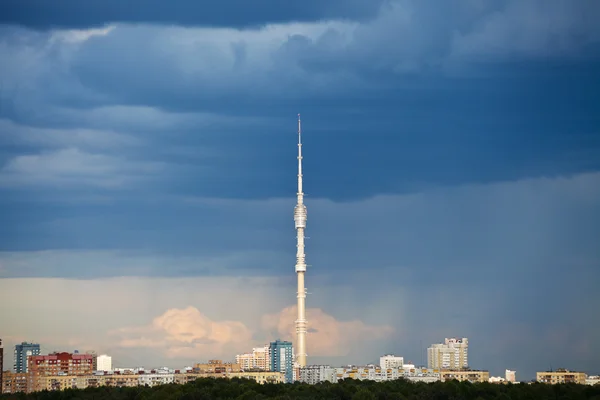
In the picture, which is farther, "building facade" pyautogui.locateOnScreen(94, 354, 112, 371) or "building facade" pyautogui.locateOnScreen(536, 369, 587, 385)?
"building facade" pyautogui.locateOnScreen(94, 354, 112, 371)

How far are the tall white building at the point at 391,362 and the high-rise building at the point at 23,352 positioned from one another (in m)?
48.8

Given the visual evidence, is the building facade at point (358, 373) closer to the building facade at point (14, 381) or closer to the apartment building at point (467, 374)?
the apartment building at point (467, 374)

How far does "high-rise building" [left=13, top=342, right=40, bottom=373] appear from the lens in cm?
16452

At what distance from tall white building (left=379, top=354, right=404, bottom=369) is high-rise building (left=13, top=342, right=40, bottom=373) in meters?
48.8

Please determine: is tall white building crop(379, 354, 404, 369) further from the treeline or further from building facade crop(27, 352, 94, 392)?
the treeline

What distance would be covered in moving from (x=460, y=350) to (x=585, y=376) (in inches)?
1802

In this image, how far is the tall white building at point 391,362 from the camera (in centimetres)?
16418

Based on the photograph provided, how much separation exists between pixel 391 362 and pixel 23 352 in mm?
52269

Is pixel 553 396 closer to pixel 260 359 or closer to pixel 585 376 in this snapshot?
pixel 585 376

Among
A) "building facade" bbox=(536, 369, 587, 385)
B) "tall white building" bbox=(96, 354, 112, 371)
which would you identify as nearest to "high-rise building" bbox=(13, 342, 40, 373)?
"tall white building" bbox=(96, 354, 112, 371)

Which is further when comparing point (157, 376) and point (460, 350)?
point (460, 350)

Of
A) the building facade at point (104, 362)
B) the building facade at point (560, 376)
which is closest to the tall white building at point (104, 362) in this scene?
the building facade at point (104, 362)

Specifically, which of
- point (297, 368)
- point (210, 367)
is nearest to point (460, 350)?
point (297, 368)

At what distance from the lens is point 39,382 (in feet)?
431
